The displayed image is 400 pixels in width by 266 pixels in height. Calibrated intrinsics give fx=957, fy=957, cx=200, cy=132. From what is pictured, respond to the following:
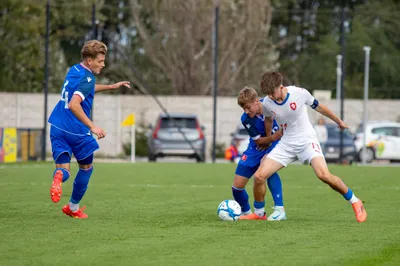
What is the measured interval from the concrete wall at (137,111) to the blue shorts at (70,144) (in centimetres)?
2365

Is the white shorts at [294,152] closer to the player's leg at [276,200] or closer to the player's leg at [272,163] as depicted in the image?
the player's leg at [272,163]

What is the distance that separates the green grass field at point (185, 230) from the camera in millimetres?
7117

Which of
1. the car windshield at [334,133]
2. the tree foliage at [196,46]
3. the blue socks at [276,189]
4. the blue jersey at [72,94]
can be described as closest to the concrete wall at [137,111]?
the tree foliage at [196,46]

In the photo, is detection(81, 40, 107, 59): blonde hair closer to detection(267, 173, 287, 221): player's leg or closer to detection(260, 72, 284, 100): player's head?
detection(260, 72, 284, 100): player's head

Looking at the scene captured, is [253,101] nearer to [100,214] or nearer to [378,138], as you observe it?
[100,214]

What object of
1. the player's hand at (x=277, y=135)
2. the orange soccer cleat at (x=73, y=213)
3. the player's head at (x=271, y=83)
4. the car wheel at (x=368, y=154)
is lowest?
the car wheel at (x=368, y=154)

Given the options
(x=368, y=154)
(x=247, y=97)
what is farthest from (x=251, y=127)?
(x=368, y=154)

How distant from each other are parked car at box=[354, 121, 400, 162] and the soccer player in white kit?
2186 cm

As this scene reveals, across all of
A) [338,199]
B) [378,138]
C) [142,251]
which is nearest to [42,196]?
[338,199]

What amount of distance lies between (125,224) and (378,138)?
2362 centimetres

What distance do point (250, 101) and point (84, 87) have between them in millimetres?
1735

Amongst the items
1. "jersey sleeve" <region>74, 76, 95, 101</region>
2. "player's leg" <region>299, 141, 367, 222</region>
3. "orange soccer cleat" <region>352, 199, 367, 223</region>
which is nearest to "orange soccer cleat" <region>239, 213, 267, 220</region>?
"player's leg" <region>299, 141, 367, 222</region>

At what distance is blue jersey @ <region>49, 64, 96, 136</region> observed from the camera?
995 centimetres

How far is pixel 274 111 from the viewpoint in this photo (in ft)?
32.7
